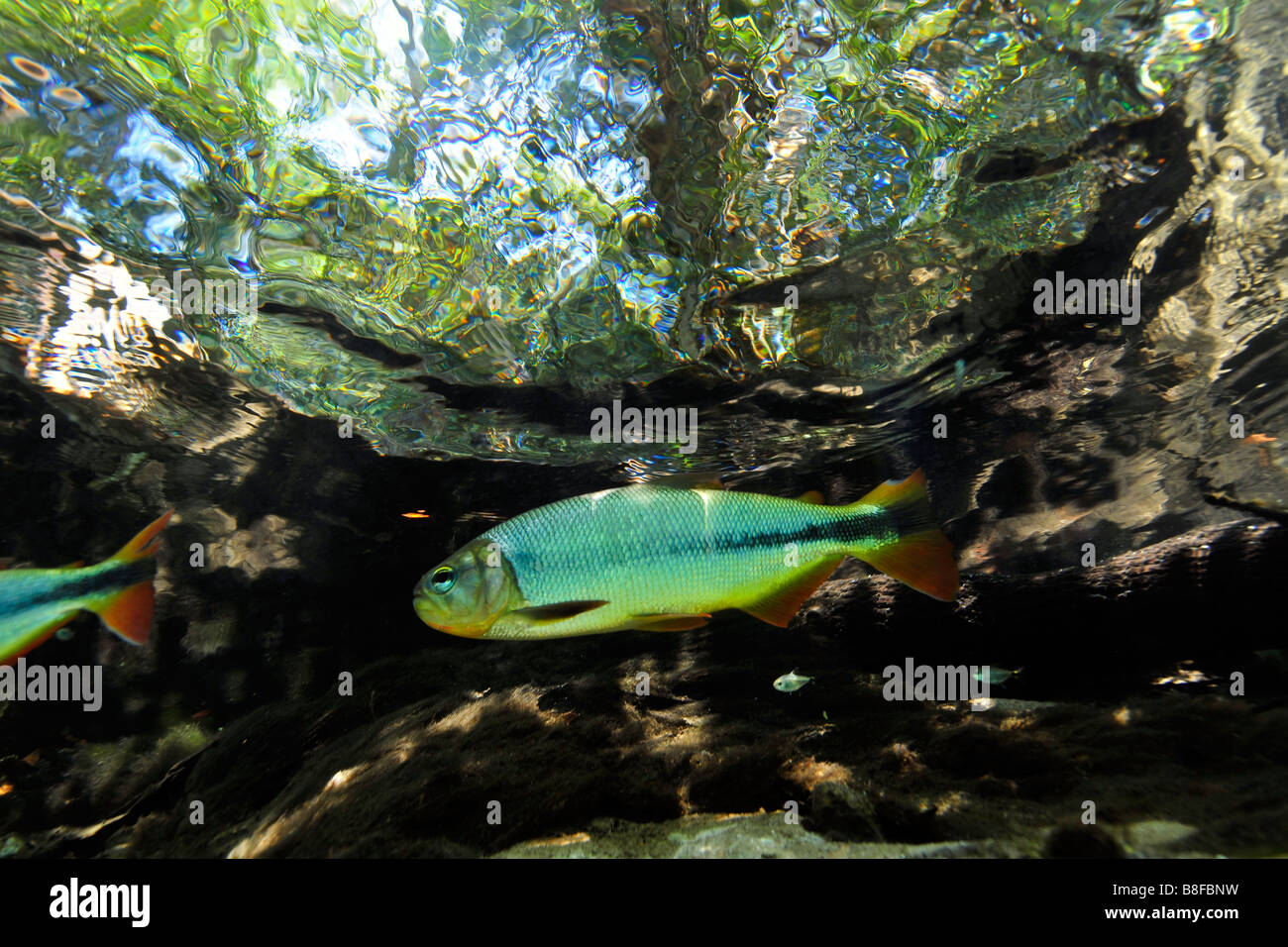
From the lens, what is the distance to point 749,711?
584 centimetres

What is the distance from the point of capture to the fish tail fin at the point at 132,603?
12.5ft

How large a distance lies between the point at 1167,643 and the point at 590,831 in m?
5.86

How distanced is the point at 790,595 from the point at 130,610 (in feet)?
15.4

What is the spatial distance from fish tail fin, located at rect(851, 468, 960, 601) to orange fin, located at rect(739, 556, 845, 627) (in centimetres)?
24

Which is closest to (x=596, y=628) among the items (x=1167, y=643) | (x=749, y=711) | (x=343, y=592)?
(x=749, y=711)

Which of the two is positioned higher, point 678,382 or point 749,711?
point 678,382

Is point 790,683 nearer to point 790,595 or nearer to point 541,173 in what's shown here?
point 790,595

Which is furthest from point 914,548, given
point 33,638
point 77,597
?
point 33,638

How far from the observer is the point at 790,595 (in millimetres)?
2857

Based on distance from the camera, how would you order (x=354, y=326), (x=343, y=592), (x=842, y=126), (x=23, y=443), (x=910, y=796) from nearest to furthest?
(x=910, y=796), (x=842, y=126), (x=354, y=326), (x=23, y=443), (x=343, y=592)

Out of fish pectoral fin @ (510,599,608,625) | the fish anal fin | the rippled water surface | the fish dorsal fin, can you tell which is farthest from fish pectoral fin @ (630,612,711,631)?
the rippled water surface

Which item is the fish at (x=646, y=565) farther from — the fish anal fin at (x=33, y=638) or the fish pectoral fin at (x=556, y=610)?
the fish anal fin at (x=33, y=638)

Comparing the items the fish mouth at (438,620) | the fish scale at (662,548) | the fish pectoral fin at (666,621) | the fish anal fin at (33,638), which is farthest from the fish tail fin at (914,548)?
the fish anal fin at (33,638)
